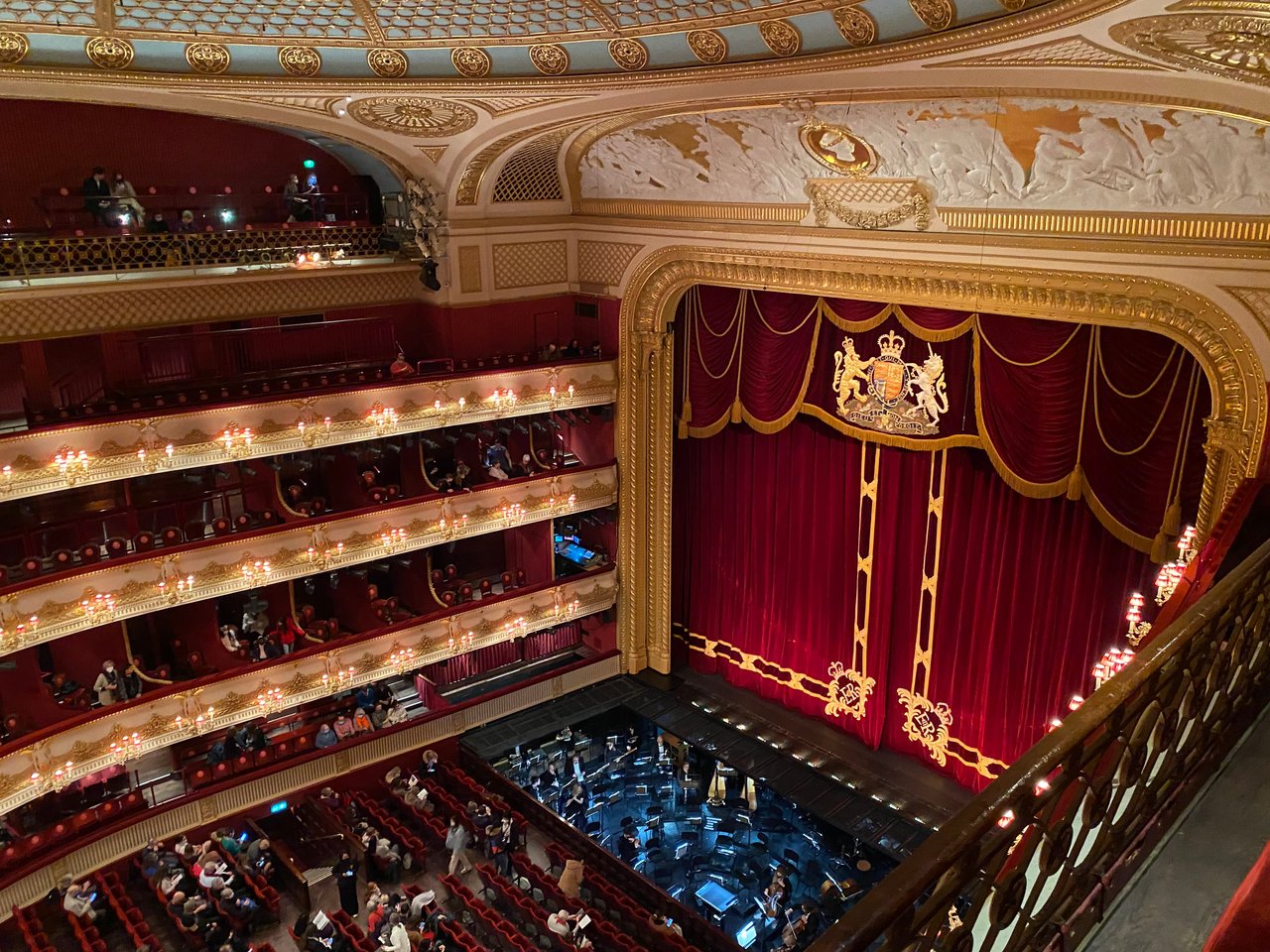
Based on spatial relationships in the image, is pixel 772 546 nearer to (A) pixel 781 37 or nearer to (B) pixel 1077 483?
(B) pixel 1077 483

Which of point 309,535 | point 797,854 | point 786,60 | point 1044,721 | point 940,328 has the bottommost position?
point 797,854

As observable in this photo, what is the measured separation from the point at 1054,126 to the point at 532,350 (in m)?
8.22

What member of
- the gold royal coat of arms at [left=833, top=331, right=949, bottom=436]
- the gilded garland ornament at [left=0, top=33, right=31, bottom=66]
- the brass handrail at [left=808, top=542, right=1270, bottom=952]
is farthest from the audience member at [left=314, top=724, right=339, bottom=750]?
the brass handrail at [left=808, top=542, right=1270, bottom=952]

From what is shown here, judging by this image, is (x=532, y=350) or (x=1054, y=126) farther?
(x=532, y=350)

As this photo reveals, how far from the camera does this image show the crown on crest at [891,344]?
1174cm

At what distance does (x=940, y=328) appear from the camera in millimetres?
11156

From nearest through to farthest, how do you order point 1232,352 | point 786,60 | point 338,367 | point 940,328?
point 786,60 → point 1232,352 → point 940,328 → point 338,367

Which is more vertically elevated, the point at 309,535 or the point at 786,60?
the point at 786,60

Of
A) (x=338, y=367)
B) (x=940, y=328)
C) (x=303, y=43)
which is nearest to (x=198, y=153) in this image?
(x=338, y=367)

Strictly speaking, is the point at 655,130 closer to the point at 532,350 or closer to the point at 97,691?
the point at 532,350

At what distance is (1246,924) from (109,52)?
31.4ft

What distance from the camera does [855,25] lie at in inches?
265

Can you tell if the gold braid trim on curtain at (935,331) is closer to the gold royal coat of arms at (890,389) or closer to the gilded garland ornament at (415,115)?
the gold royal coat of arms at (890,389)

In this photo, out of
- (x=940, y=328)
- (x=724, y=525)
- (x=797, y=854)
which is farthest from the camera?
(x=724, y=525)
